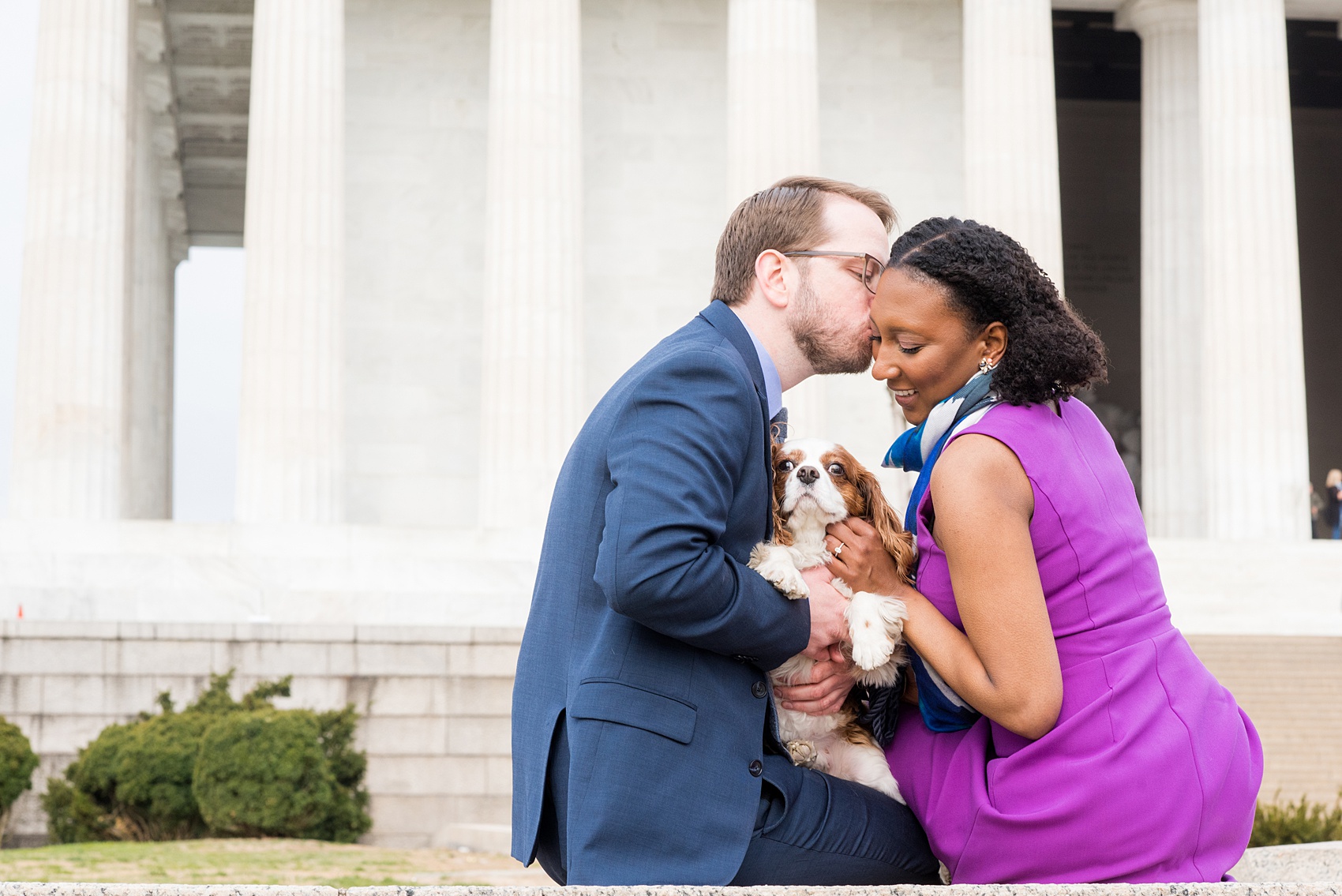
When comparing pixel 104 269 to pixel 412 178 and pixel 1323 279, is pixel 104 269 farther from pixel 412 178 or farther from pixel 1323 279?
pixel 1323 279

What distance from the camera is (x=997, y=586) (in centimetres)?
537

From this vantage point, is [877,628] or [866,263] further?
Result: [866,263]

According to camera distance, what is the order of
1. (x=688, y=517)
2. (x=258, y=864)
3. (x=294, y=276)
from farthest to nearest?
(x=294, y=276), (x=258, y=864), (x=688, y=517)

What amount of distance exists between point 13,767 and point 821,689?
19.4 metres

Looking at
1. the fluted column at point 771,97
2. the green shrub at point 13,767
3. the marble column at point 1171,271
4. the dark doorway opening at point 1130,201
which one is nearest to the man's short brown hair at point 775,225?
the green shrub at point 13,767

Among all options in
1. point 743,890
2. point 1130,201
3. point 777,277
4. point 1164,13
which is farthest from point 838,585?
point 1130,201

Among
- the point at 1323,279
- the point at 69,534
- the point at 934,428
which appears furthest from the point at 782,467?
the point at 1323,279

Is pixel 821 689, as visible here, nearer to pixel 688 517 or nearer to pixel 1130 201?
pixel 688 517

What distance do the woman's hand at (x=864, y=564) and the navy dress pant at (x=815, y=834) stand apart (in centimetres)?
81

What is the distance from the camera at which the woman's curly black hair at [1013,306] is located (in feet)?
18.4

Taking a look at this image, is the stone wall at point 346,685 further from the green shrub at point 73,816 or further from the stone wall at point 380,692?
the green shrub at point 73,816

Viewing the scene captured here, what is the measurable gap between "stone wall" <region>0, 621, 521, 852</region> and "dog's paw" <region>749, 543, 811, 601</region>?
19449 mm

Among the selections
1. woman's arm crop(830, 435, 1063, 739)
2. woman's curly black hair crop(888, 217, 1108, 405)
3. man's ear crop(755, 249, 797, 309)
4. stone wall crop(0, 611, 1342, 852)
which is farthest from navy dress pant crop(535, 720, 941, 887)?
stone wall crop(0, 611, 1342, 852)

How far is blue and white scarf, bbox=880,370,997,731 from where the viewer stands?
5812 mm
